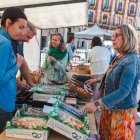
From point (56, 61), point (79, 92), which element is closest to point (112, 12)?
point (56, 61)

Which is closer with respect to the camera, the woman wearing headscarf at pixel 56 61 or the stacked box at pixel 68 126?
the stacked box at pixel 68 126

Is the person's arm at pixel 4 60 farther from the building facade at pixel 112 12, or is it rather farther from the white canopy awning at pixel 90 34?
the building facade at pixel 112 12

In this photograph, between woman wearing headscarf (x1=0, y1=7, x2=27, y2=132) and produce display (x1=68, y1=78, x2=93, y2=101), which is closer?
woman wearing headscarf (x1=0, y1=7, x2=27, y2=132)

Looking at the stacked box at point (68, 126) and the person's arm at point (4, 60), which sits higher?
the person's arm at point (4, 60)

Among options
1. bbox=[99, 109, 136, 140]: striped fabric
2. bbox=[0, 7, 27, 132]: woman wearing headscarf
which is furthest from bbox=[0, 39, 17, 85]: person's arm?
bbox=[99, 109, 136, 140]: striped fabric

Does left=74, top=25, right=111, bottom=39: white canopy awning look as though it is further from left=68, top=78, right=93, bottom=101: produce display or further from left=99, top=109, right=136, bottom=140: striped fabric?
left=99, top=109, right=136, bottom=140: striped fabric

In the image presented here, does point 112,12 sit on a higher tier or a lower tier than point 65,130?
higher

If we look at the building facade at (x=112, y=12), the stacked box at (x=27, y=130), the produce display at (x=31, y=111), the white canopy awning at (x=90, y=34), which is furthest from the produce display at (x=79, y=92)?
the building facade at (x=112, y=12)

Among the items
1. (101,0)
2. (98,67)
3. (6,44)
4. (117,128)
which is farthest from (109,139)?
(101,0)

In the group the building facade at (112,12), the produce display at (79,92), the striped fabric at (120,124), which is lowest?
the striped fabric at (120,124)

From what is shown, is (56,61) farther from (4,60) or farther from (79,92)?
(4,60)

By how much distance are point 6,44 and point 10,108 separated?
0.41m

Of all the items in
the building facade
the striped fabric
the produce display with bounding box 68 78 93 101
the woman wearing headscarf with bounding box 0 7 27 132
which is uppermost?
the building facade

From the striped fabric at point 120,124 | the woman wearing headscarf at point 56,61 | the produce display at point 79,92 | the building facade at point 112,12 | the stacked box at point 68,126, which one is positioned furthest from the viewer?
the building facade at point 112,12
